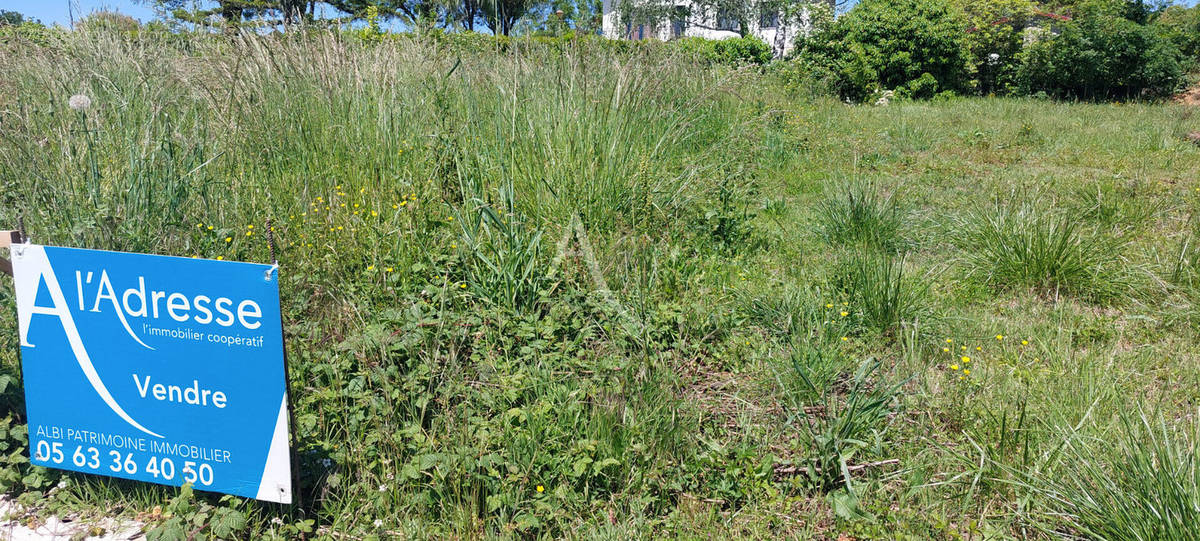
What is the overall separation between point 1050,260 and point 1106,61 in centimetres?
1248

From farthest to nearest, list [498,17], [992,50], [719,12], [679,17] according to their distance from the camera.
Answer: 1. [719,12]
2. [679,17]
3. [992,50]
4. [498,17]

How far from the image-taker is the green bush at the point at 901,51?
14.6 m

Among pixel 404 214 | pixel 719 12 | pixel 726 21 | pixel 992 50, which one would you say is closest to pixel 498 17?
pixel 404 214

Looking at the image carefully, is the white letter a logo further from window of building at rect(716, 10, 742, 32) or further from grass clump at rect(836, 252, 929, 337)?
window of building at rect(716, 10, 742, 32)

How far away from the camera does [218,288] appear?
1967 millimetres

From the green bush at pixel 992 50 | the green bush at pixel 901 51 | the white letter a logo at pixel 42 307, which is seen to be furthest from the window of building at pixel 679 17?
the white letter a logo at pixel 42 307

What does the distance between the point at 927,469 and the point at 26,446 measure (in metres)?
2.99

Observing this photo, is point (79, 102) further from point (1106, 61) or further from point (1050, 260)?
point (1106, 61)

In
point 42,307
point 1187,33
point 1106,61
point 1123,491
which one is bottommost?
point 1123,491

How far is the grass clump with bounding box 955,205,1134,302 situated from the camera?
12.8 ft

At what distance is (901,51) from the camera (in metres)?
14.7

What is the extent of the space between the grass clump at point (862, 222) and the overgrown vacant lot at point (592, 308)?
2 centimetres

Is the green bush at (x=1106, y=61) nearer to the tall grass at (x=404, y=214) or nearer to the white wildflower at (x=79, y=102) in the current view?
the tall grass at (x=404, y=214)

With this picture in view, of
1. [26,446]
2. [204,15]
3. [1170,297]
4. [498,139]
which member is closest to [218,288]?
[26,446]
